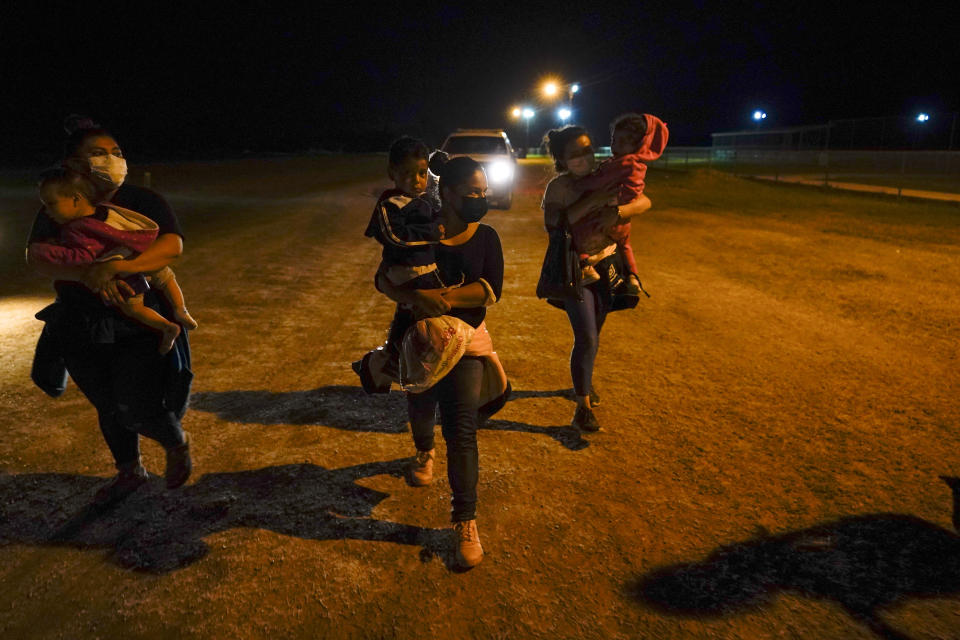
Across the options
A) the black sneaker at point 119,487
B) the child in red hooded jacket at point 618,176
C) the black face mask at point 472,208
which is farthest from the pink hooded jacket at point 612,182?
the black sneaker at point 119,487

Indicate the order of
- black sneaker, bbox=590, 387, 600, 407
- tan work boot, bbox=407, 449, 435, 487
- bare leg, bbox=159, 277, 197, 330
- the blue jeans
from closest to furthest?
1. bare leg, bbox=159, 277, 197, 330
2. tan work boot, bbox=407, 449, 435, 487
3. the blue jeans
4. black sneaker, bbox=590, 387, 600, 407

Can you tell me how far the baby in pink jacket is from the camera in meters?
2.83

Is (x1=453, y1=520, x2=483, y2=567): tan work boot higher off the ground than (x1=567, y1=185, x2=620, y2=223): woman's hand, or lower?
lower

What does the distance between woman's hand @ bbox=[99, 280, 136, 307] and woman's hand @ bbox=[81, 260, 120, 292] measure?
0.06ft

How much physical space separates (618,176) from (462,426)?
1.86 meters

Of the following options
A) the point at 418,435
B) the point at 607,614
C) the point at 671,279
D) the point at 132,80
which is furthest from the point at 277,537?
the point at 132,80

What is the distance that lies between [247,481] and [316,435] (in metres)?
0.63

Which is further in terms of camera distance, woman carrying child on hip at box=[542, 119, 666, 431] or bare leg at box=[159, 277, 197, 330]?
woman carrying child on hip at box=[542, 119, 666, 431]

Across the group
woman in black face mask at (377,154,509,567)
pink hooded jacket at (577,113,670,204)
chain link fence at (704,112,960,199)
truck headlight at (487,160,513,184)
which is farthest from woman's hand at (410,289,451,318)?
chain link fence at (704,112,960,199)

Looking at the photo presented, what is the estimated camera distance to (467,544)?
283 cm

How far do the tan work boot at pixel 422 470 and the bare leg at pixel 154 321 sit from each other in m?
1.43

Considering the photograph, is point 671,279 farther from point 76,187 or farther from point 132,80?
point 132,80

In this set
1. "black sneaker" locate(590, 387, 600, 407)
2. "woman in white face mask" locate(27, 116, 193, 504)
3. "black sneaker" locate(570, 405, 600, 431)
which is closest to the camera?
"woman in white face mask" locate(27, 116, 193, 504)

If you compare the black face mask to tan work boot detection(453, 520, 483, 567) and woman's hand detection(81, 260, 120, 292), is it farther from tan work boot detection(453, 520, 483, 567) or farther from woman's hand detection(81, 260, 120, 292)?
woman's hand detection(81, 260, 120, 292)
